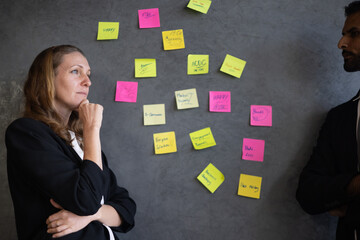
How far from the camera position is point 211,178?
1583 millimetres

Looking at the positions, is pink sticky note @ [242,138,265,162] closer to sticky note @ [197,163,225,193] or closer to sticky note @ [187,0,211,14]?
sticky note @ [197,163,225,193]

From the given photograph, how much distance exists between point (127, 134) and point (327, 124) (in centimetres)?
104

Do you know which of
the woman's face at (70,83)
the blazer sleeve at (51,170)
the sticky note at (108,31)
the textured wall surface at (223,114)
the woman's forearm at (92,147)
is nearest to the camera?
the blazer sleeve at (51,170)

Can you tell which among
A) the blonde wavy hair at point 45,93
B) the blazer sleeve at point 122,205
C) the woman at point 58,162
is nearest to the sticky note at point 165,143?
the blazer sleeve at point 122,205

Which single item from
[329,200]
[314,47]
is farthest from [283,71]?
[329,200]

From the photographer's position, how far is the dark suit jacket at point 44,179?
1.03 meters

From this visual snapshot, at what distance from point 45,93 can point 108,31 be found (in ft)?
2.01

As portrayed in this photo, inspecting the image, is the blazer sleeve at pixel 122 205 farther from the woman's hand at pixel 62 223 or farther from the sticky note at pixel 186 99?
the sticky note at pixel 186 99

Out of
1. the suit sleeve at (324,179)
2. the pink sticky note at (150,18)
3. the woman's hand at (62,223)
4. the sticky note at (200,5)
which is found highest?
the sticky note at (200,5)

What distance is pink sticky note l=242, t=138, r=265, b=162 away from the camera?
1580mm

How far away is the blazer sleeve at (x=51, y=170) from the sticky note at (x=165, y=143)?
1.77 feet

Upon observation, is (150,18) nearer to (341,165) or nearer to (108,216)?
(108,216)

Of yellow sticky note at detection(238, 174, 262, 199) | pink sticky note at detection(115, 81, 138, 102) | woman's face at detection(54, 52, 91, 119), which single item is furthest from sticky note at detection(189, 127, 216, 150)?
woman's face at detection(54, 52, 91, 119)

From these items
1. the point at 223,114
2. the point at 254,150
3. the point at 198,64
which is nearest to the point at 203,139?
the point at 223,114
